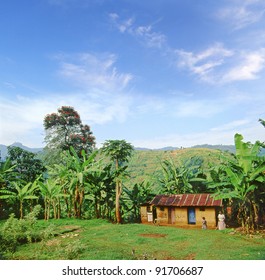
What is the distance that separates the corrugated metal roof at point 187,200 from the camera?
42.2 feet

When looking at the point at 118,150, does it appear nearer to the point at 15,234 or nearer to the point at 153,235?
the point at 153,235

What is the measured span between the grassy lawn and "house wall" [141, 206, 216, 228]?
7.04 ft

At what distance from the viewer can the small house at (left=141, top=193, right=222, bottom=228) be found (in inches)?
503

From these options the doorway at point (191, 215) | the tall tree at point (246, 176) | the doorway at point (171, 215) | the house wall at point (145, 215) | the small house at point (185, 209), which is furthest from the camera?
the house wall at point (145, 215)

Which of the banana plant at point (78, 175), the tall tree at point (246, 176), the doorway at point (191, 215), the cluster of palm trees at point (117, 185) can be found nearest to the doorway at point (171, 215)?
the doorway at point (191, 215)

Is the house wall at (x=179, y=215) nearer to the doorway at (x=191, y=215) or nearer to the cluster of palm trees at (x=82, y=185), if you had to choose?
the doorway at (x=191, y=215)

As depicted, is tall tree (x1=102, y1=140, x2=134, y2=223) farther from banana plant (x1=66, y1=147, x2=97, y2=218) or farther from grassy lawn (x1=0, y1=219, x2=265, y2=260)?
grassy lawn (x1=0, y1=219, x2=265, y2=260)

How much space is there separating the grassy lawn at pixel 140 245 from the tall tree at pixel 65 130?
329 inches

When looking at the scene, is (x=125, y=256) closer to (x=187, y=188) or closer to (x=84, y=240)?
(x=84, y=240)

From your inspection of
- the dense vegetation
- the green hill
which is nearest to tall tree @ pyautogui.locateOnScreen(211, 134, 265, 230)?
the dense vegetation

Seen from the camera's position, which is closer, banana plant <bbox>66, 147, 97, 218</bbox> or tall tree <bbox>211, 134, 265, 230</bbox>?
tall tree <bbox>211, 134, 265, 230</bbox>

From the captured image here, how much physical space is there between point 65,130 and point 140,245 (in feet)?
41.5
